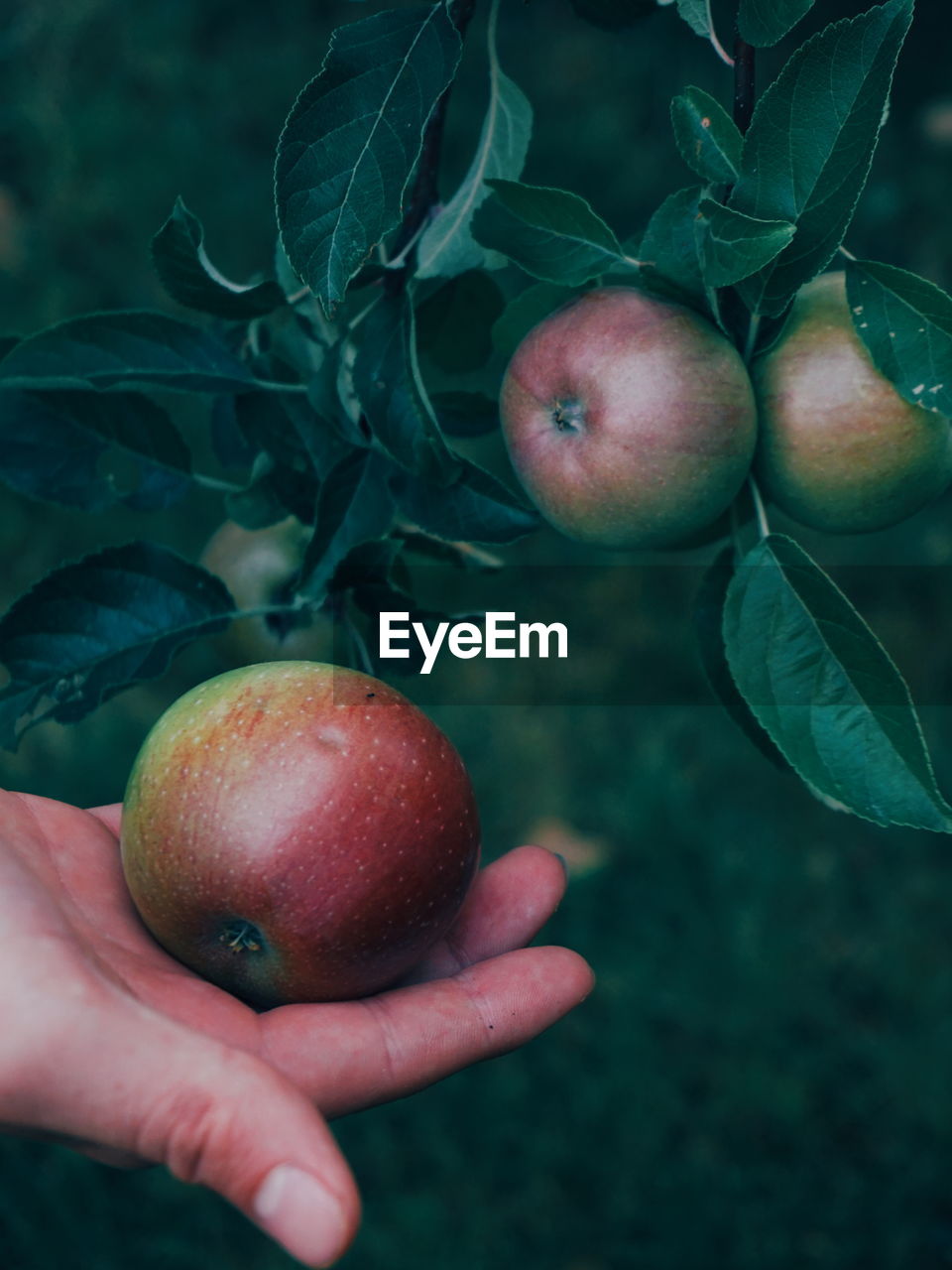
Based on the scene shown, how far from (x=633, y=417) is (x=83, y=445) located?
705 millimetres

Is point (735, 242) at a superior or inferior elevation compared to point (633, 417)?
superior

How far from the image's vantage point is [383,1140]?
268 centimetres

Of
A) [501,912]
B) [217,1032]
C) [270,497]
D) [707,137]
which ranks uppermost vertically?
[707,137]

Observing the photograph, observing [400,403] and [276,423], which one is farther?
[276,423]

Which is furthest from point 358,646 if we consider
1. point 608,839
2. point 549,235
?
point 608,839

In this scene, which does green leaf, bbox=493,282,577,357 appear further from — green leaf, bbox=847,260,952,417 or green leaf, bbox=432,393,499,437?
green leaf, bbox=847,260,952,417

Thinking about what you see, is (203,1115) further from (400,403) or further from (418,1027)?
(400,403)

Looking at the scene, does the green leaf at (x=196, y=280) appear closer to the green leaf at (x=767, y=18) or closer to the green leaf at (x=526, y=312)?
the green leaf at (x=526, y=312)

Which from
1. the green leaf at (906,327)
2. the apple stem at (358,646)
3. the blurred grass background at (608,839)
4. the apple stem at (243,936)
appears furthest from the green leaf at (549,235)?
the blurred grass background at (608,839)

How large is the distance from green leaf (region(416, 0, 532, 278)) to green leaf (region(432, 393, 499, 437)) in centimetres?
17

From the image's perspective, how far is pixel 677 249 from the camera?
47.6 inches

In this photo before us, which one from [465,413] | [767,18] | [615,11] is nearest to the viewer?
[767,18]

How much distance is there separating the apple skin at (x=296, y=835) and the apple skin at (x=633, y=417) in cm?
34

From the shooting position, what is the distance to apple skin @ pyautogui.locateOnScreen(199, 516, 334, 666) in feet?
5.16
